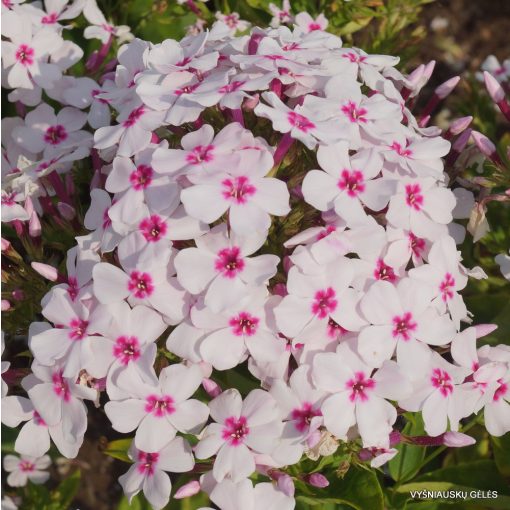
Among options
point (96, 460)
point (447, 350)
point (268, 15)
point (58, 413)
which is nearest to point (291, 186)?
A: point (447, 350)

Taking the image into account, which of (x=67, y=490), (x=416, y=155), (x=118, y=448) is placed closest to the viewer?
(x=416, y=155)

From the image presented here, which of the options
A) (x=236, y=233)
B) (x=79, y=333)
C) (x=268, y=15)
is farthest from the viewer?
(x=268, y=15)

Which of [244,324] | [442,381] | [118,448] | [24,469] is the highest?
[244,324]

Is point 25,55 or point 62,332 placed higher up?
point 25,55

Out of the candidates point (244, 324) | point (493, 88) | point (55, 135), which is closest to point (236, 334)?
point (244, 324)

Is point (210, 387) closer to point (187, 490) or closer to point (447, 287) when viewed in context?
point (187, 490)

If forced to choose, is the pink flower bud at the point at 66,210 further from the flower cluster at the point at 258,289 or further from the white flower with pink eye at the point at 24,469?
the white flower with pink eye at the point at 24,469

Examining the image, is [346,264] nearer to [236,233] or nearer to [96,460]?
[236,233]

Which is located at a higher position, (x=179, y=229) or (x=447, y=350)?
(x=179, y=229)
